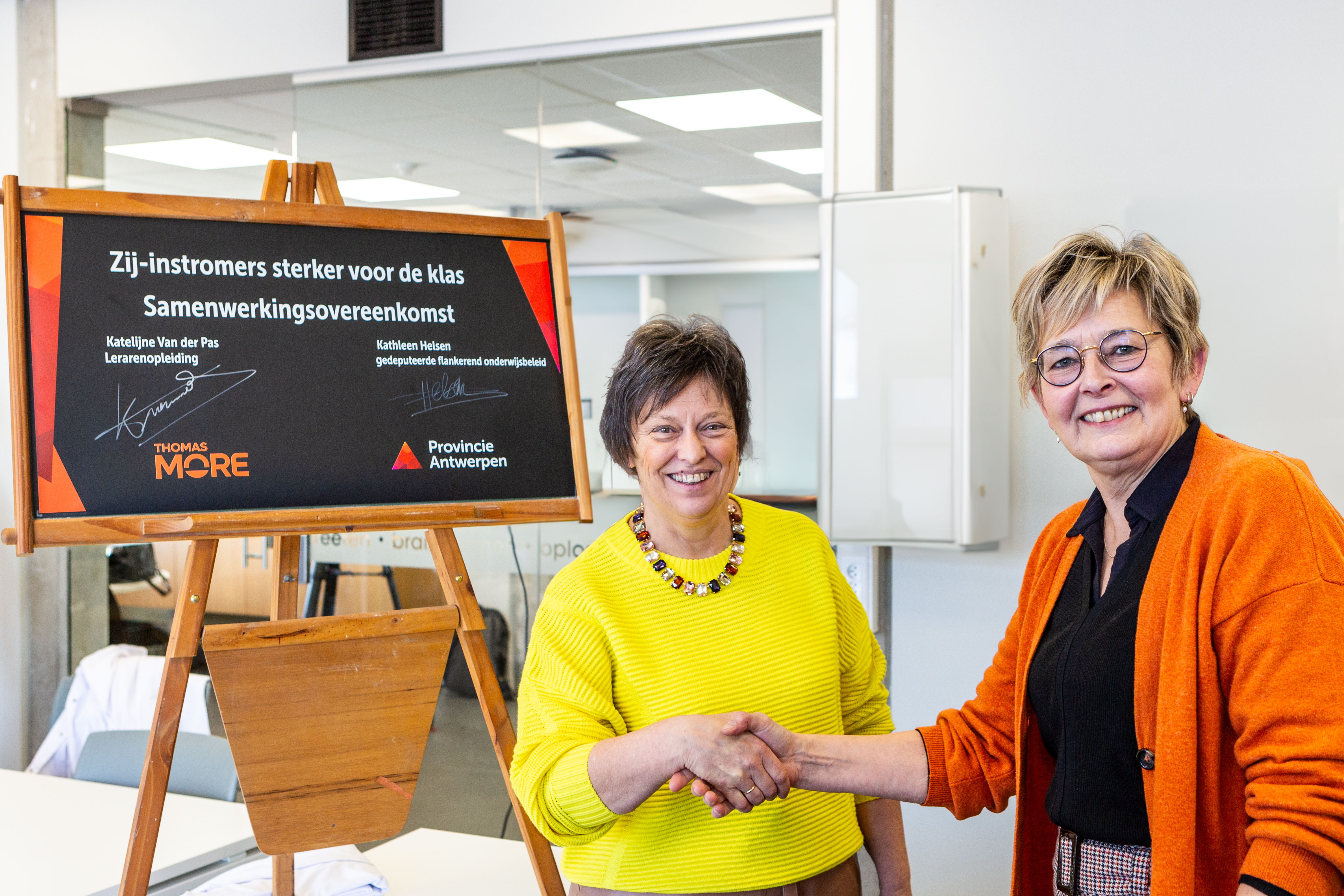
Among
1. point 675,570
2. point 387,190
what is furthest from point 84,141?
point 675,570

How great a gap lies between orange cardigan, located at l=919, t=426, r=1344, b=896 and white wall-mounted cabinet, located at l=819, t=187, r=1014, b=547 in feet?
5.02

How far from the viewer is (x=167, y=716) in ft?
5.82

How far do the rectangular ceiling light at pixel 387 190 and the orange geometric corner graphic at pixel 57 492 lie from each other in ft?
7.37

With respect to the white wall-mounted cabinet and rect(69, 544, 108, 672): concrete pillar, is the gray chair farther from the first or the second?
the white wall-mounted cabinet

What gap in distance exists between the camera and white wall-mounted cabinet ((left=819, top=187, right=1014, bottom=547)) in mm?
2846

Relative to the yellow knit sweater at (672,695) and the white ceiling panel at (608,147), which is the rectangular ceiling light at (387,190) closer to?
the white ceiling panel at (608,147)

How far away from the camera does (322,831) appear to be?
180 cm

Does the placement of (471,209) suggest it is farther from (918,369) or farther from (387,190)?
(918,369)

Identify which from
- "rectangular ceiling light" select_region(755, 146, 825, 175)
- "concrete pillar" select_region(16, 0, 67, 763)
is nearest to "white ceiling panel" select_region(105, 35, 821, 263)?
"rectangular ceiling light" select_region(755, 146, 825, 175)

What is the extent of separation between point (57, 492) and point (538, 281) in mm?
948

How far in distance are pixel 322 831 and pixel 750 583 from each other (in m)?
0.86

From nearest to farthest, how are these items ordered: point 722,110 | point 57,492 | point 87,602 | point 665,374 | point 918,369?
point 665,374 < point 57,492 < point 918,369 < point 722,110 < point 87,602

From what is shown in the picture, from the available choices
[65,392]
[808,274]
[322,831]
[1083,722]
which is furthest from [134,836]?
[808,274]
